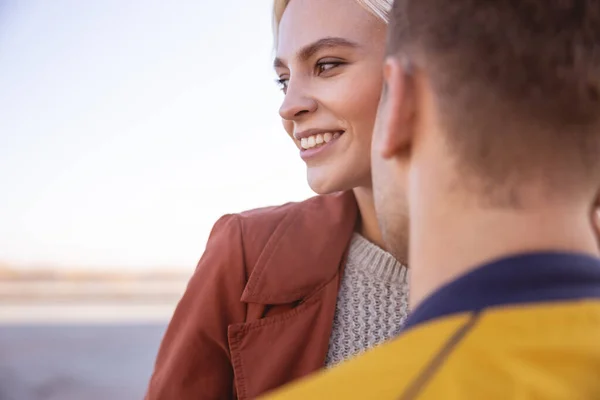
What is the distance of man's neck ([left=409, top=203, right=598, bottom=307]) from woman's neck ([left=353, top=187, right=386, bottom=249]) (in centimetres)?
74

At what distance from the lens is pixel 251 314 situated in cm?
131

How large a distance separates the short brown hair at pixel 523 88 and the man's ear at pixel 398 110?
37mm

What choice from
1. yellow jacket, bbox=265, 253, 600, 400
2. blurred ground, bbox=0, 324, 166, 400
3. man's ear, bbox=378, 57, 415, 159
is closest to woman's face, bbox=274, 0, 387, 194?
man's ear, bbox=378, 57, 415, 159

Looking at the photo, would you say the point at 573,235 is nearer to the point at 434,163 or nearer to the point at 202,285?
the point at 434,163

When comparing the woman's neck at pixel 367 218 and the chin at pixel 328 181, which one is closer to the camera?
the chin at pixel 328 181

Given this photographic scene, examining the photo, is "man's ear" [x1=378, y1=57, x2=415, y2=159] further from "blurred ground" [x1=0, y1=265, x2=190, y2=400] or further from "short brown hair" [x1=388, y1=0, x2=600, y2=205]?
"blurred ground" [x1=0, y1=265, x2=190, y2=400]

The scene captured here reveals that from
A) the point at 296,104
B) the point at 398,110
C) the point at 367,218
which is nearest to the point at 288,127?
the point at 296,104

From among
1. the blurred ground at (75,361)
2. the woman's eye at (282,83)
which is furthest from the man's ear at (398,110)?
the blurred ground at (75,361)

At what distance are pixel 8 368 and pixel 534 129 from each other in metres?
5.13

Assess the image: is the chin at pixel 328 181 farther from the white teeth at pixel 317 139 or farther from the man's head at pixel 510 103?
the man's head at pixel 510 103

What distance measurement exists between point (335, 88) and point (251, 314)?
0.49 meters

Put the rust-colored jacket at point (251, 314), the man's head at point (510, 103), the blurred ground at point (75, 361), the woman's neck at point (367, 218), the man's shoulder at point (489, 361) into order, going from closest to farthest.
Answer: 1. the man's shoulder at point (489, 361)
2. the man's head at point (510, 103)
3. the rust-colored jacket at point (251, 314)
4. the woman's neck at point (367, 218)
5. the blurred ground at point (75, 361)

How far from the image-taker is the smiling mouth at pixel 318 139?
136cm

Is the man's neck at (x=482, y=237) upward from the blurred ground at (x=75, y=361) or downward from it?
upward
